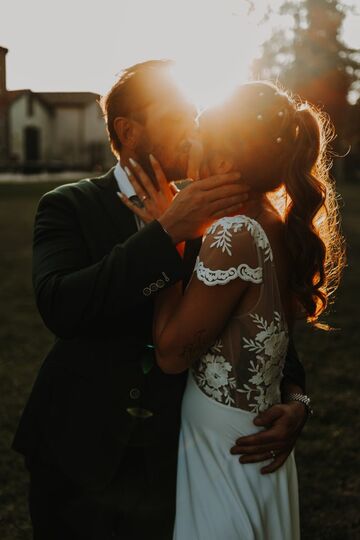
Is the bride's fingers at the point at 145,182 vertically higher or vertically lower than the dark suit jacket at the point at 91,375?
higher

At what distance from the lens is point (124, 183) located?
2.80 m

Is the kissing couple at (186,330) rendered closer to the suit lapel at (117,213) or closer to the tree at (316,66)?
the suit lapel at (117,213)

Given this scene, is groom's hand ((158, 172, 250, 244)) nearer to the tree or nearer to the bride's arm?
the bride's arm

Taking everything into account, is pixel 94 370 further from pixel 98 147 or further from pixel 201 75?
pixel 98 147

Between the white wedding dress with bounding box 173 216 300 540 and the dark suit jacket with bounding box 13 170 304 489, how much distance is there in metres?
0.15

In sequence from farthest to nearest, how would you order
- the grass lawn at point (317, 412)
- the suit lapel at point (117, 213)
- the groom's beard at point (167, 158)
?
1. the grass lawn at point (317, 412)
2. the groom's beard at point (167, 158)
3. the suit lapel at point (117, 213)

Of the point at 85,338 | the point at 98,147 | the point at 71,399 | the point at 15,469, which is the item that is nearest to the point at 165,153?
the point at 85,338

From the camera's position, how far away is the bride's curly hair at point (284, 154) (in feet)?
7.54

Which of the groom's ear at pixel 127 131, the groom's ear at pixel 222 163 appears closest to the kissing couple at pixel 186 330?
the groom's ear at pixel 222 163

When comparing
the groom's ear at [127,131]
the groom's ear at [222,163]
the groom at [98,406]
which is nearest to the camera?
the groom's ear at [222,163]

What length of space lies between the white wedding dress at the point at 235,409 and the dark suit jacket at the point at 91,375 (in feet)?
0.48

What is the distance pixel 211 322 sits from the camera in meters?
2.27

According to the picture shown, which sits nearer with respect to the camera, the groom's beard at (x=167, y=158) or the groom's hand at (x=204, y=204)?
the groom's hand at (x=204, y=204)

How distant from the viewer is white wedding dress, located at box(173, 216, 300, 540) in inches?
89.9
